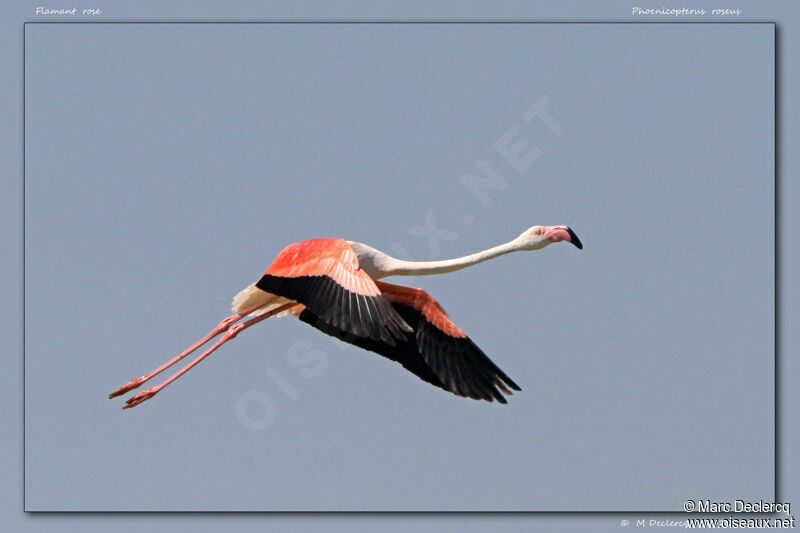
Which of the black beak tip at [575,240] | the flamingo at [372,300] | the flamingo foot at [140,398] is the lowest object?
the flamingo foot at [140,398]

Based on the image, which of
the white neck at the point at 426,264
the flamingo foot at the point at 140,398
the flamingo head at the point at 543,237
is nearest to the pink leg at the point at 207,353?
the flamingo foot at the point at 140,398

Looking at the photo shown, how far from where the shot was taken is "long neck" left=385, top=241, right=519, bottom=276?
10172 millimetres

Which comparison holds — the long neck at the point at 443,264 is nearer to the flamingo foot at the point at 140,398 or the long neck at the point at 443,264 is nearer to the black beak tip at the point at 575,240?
the black beak tip at the point at 575,240

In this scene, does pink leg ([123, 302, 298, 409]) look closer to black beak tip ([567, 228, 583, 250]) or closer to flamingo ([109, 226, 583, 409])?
flamingo ([109, 226, 583, 409])

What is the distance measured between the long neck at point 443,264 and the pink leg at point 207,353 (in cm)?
115

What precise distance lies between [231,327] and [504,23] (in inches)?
162

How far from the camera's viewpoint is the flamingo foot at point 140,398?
33.6 ft

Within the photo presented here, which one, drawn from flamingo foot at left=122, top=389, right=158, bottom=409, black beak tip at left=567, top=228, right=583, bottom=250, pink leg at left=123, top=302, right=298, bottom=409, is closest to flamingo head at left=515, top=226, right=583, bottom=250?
black beak tip at left=567, top=228, right=583, bottom=250

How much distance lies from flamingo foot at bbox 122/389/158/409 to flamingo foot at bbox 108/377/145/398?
0.35 feet

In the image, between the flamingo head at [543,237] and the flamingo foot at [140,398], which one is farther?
the flamingo foot at [140,398]

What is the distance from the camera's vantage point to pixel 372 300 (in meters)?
8.90

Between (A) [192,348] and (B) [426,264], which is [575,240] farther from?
(A) [192,348]

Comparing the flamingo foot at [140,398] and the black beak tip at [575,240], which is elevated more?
the black beak tip at [575,240]

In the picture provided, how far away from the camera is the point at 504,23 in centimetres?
1016
